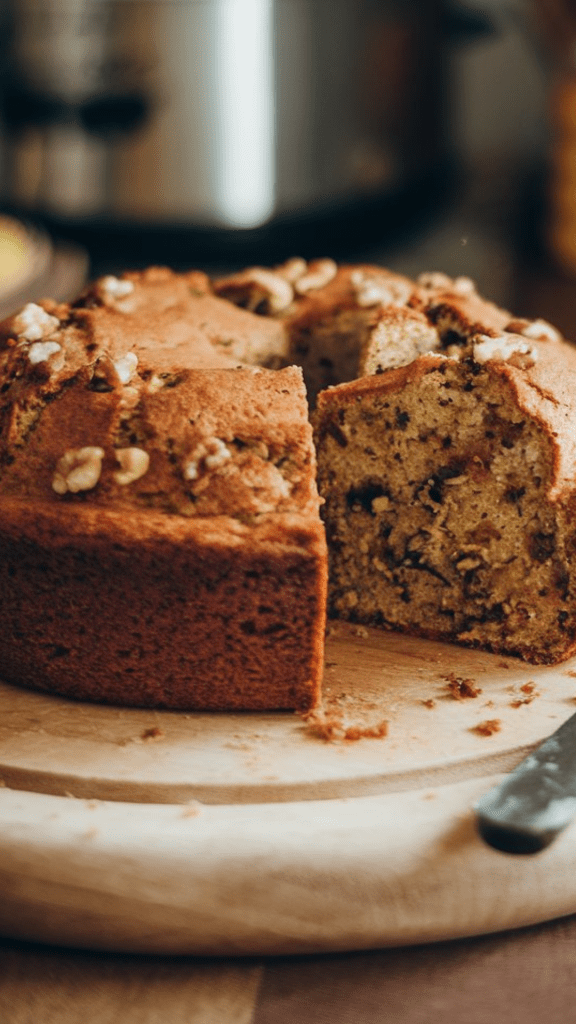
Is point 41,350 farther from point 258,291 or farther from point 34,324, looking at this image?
point 258,291

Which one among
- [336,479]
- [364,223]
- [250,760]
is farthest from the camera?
[364,223]

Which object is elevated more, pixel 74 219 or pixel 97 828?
pixel 74 219

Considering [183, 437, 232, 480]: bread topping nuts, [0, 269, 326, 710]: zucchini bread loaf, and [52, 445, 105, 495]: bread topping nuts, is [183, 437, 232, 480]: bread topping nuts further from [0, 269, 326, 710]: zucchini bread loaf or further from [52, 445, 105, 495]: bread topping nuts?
[52, 445, 105, 495]: bread topping nuts

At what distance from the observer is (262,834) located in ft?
6.27

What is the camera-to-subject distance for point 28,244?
169 inches

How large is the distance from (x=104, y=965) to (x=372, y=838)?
46 cm

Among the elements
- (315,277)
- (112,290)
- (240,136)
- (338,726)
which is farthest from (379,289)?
(240,136)

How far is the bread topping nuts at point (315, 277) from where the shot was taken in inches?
118

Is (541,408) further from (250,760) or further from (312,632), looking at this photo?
(250,760)

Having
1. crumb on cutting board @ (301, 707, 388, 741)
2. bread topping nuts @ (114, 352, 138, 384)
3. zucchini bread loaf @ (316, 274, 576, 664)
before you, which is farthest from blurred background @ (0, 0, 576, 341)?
crumb on cutting board @ (301, 707, 388, 741)

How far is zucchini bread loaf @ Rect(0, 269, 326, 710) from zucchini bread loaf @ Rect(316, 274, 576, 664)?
0.88ft

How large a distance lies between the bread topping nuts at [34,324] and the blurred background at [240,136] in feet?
4.12

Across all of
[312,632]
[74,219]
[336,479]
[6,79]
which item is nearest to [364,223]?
[74,219]

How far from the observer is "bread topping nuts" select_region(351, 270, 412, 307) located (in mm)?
2867
